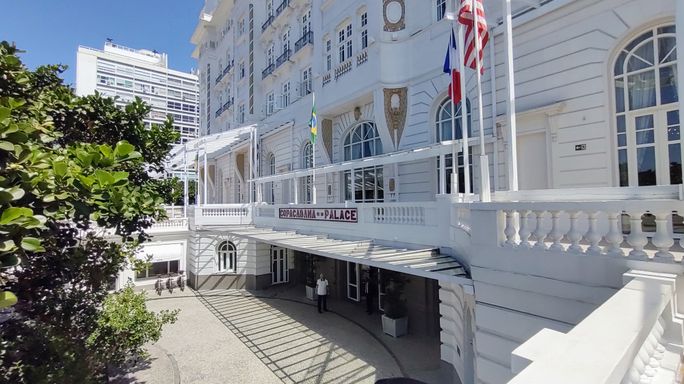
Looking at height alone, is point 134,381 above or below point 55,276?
below

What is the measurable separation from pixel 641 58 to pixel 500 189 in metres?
4.20

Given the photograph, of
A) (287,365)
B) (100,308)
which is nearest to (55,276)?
(100,308)

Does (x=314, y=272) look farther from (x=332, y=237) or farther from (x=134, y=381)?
(x=134, y=381)

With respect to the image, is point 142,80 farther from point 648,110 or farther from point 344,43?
point 648,110

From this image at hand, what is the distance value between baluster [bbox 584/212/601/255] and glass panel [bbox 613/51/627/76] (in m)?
5.94

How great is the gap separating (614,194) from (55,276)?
30.8ft

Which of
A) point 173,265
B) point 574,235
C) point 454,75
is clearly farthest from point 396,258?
point 173,265

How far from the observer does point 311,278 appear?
1780cm

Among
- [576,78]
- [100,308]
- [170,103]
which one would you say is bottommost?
A: [100,308]

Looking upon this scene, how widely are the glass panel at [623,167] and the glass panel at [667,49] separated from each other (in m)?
2.02

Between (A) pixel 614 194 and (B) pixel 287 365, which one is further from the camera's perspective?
(B) pixel 287 365

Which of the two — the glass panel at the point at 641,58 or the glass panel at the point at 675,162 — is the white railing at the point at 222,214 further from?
the glass panel at the point at 675,162

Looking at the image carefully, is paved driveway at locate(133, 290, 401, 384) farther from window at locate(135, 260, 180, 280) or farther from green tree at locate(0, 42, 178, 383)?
window at locate(135, 260, 180, 280)

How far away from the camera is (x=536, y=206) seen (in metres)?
4.58
